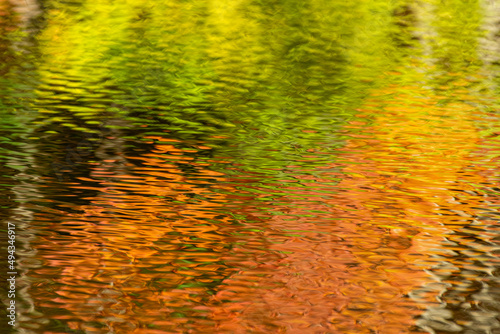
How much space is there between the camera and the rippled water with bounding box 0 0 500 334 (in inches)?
354

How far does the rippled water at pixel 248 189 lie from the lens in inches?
354

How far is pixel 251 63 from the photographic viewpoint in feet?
85.1

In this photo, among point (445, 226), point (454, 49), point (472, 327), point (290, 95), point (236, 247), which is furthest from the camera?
point (454, 49)

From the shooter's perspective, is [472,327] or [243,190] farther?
[243,190]

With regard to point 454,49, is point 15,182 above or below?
above

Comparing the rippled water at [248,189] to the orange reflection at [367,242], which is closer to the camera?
the orange reflection at [367,242]

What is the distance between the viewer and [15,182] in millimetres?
13062

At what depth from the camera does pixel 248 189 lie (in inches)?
517

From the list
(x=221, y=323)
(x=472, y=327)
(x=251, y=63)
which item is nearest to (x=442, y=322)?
(x=472, y=327)

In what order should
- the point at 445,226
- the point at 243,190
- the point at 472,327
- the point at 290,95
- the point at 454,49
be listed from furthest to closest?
the point at 454,49 → the point at 290,95 → the point at 243,190 → the point at 445,226 → the point at 472,327

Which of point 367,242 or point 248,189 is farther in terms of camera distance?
point 248,189

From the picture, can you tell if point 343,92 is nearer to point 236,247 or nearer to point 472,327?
point 236,247

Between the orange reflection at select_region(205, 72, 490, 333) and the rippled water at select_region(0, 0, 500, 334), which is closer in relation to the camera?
the orange reflection at select_region(205, 72, 490, 333)

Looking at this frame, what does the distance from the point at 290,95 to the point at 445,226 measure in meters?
10.3
